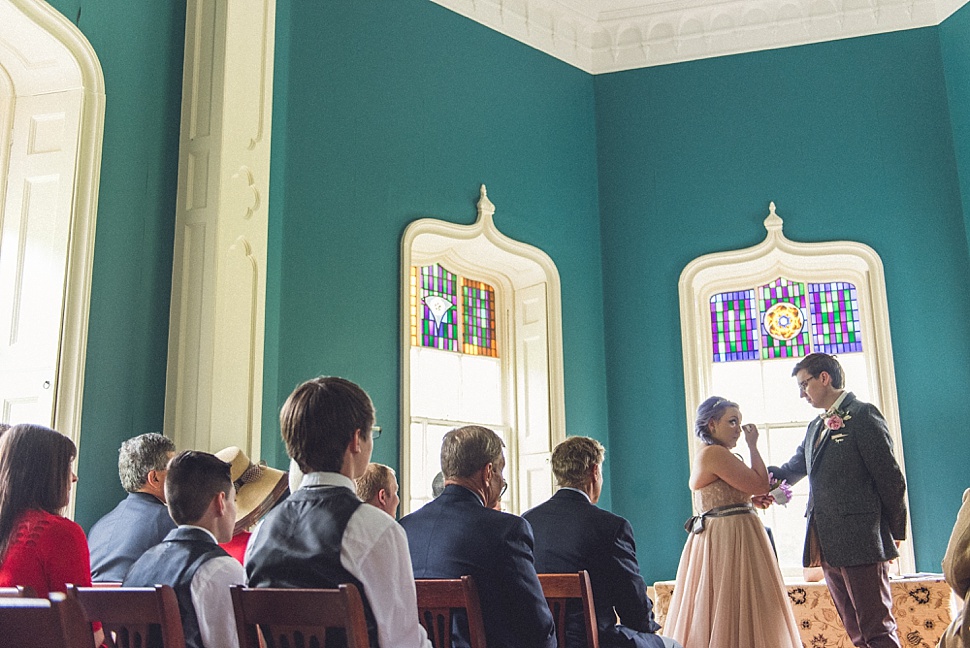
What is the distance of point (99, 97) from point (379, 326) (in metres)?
2.11

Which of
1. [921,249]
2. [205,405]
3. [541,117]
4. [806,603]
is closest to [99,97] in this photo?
[205,405]

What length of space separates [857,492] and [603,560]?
2.09 metres

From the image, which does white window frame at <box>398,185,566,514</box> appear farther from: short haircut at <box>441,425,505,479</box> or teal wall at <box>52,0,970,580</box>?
short haircut at <box>441,425,505,479</box>

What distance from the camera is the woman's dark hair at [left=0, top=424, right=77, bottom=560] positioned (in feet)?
8.02

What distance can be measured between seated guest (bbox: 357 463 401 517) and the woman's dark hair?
1.27m

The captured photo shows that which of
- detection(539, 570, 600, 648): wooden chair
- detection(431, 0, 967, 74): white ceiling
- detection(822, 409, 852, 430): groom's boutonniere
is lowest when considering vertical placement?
detection(539, 570, 600, 648): wooden chair

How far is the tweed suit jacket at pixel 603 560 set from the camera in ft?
10.2

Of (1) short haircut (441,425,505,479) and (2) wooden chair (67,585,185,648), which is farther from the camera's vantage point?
(1) short haircut (441,425,505,479)

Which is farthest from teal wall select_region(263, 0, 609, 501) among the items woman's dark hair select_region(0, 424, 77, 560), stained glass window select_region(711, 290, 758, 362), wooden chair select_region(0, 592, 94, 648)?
wooden chair select_region(0, 592, 94, 648)

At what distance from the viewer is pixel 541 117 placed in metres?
7.51

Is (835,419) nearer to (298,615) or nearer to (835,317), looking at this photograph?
(835,317)

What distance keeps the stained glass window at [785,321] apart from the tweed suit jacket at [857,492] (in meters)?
2.60

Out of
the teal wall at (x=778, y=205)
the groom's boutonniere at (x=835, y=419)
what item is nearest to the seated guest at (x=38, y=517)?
the groom's boutonniere at (x=835, y=419)

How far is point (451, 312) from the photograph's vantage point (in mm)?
7266
